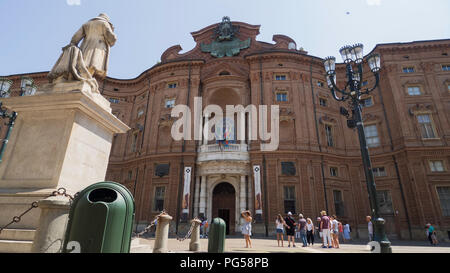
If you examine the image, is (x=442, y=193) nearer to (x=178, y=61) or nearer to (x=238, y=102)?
(x=238, y=102)

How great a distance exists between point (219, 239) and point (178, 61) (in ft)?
82.2

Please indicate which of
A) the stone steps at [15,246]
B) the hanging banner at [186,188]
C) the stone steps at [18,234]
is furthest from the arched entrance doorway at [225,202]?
the stone steps at [15,246]

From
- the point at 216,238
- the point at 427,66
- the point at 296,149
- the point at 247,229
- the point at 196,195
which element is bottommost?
the point at 216,238

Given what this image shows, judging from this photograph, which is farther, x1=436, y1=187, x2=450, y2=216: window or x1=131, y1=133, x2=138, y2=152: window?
x1=131, y1=133, x2=138, y2=152: window

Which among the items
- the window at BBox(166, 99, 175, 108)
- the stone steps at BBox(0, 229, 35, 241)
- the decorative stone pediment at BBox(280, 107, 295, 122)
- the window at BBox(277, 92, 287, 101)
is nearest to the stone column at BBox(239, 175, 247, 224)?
the decorative stone pediment at BBox(280, 107, 295, 122)

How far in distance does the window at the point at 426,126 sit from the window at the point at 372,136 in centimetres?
364

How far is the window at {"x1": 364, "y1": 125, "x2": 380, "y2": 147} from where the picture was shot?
78.9 ft

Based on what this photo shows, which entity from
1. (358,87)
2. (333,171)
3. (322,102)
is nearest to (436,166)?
(333,171)

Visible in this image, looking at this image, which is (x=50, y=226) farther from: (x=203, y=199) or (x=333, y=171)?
(x=333, y=171)

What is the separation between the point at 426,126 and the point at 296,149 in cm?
1269

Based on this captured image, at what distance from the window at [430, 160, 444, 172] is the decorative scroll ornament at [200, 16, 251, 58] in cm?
2220

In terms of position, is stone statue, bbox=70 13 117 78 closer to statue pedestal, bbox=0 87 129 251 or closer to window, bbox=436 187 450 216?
statue pedestal, bbox=0 87 129 251

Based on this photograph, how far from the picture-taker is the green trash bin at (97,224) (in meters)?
2.50

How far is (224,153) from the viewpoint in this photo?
22.0 m
